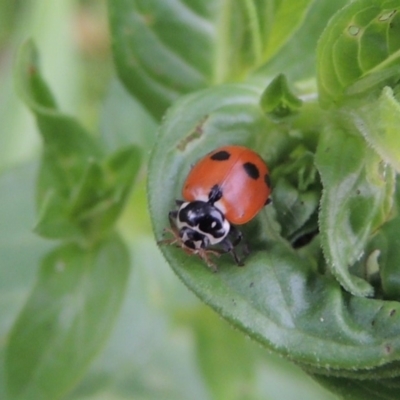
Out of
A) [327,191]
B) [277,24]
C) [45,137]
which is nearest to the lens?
[327,191]

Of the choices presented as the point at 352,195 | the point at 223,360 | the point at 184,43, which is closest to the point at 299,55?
the point at 184,43

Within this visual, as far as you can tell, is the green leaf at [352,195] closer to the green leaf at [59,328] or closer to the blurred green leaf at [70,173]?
the blurred green leaf at [70,173]

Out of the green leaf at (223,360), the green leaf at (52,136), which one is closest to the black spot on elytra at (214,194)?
the green leaf at (52,136)

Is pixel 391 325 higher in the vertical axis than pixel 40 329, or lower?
higher

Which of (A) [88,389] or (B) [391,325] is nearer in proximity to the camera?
(B) [391,325]

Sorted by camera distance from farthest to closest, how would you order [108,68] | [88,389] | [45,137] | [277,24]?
[108,68] < [88,389] < [45,137] < [277,24]

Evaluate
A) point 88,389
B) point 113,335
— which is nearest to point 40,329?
point 113,335

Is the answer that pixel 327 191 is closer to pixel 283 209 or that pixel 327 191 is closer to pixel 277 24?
pixel 283 209
